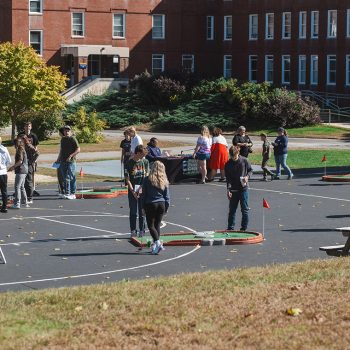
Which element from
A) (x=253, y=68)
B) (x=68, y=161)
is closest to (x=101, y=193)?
(x=68, y=161)

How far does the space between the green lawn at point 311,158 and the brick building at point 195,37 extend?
23951 millimetres

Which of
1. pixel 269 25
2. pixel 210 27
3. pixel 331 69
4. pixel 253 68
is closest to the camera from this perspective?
pixel 331 69

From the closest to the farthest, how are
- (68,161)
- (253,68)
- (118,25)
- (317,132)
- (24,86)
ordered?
(68,161) → (24,86) → (317,132) → (253,68) → (118,25)

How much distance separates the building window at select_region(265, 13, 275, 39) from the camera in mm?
73000

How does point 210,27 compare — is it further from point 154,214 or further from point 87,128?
point 154,214

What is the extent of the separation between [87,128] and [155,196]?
3285 centimetres

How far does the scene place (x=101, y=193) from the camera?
2850cm

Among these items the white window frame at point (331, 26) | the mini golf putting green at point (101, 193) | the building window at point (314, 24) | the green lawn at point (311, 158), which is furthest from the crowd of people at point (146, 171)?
the building window at point (314, 24)

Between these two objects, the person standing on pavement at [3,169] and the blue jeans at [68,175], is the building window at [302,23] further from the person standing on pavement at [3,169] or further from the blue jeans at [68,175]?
the person standing on pavement at [3,169]

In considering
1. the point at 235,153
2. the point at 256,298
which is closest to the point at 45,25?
the point at 235,153

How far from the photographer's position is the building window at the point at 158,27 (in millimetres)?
76938

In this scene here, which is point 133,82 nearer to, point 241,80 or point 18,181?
point 241,80

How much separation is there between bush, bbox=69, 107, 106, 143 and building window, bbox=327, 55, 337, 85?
2197cm

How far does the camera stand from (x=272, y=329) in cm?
1143
